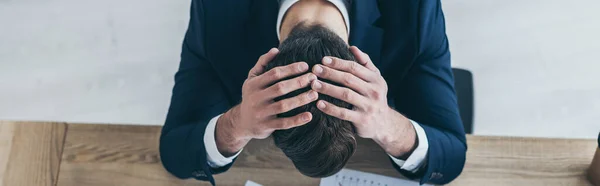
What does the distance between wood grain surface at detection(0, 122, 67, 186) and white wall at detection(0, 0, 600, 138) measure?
0.73 metres

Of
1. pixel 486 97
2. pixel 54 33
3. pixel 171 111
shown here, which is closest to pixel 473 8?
pixel 486 97

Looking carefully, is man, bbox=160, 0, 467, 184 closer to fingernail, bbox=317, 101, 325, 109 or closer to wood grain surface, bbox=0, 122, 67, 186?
fingernail, bbox=317, 101, 325, 109

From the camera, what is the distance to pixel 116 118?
6.44 feet

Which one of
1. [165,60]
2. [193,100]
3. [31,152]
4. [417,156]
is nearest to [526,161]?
[417,156]

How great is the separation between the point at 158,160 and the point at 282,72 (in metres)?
0.43

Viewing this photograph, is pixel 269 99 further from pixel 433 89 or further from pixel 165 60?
pixel 165 60

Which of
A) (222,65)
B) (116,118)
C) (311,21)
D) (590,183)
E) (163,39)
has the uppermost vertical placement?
(311,21)

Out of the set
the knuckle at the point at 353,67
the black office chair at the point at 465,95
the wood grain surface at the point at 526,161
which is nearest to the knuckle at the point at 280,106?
the knuckle at the point at 353,67

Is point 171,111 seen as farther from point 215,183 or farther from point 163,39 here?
point 163,39

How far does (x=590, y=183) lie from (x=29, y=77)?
1631mm

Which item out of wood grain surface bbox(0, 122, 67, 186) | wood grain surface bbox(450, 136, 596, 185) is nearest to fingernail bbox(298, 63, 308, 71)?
wood grain surface bbox(450, 136, 596, 185)

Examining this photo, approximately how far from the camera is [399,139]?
1.10 metres

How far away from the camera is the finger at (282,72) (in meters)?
0.89

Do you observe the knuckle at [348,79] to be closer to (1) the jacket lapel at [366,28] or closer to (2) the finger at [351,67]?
(2) the finger at [351,67]
